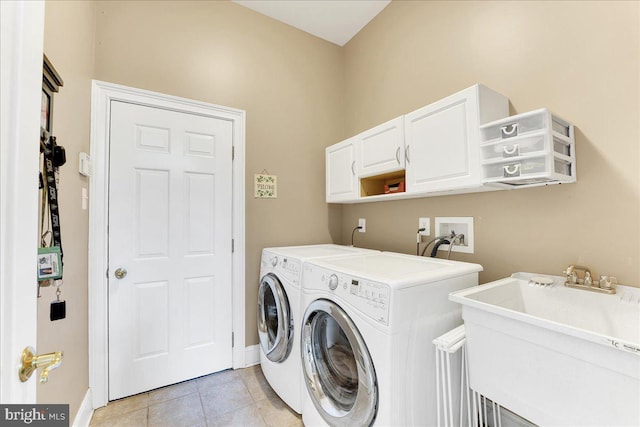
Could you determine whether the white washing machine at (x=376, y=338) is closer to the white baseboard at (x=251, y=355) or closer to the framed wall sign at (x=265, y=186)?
the white baseboard at (x=251, y=355)

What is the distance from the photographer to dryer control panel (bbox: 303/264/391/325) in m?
1.08

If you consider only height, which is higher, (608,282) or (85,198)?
(85,198)

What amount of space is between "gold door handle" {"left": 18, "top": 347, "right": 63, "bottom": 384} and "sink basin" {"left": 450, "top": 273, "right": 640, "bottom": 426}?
123 cm

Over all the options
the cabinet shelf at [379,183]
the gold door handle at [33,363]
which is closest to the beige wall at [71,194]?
the gold door handle at [33,363]

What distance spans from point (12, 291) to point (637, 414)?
1.47 metres

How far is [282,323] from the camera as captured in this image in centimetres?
171

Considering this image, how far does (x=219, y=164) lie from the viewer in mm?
2176

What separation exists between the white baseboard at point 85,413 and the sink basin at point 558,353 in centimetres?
202

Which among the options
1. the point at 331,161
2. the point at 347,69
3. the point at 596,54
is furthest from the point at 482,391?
the point at 347,69

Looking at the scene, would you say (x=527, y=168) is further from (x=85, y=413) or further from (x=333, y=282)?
(x=85, y=413)

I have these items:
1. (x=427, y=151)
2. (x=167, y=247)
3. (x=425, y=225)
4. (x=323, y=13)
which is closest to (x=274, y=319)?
(x=167, y=247)

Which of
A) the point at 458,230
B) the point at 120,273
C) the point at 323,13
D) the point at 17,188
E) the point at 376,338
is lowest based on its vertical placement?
the point at 376,338

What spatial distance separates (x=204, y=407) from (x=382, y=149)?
2.12 metres

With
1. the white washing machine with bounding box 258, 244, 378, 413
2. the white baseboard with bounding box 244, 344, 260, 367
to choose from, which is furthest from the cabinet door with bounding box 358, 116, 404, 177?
the white baseboard with bounding box 244, 344, 260, 367
